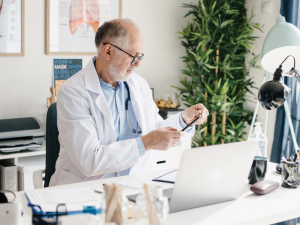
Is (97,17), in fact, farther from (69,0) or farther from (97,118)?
(97,118)

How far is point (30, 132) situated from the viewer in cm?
245

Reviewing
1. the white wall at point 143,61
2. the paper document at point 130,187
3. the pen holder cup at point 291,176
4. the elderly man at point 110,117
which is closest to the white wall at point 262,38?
the white wall at point 143,61

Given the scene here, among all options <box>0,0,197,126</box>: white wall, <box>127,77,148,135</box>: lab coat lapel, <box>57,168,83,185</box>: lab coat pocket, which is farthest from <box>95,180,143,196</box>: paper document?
<box>0,0,197,126</box>: white wall

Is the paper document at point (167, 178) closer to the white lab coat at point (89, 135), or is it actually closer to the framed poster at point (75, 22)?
the white lab coat at point (89, 135)

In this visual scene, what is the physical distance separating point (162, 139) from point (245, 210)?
0.50 metres

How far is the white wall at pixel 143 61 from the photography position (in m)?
2.71

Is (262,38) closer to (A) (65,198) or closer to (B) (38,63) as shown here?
(B) (38,63)

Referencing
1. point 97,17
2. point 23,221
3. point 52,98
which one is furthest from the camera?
point 97,17

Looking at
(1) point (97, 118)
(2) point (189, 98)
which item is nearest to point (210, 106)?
(2) point (189, 98)

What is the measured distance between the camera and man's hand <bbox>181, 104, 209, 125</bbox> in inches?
74.0

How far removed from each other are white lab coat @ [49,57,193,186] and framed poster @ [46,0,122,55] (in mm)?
1080

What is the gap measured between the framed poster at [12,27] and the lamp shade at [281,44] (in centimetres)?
172

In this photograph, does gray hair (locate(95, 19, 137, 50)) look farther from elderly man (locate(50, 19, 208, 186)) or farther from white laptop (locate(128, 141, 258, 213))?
white laptop (locate(128, 141, 258, 213))

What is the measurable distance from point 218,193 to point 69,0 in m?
2.14
